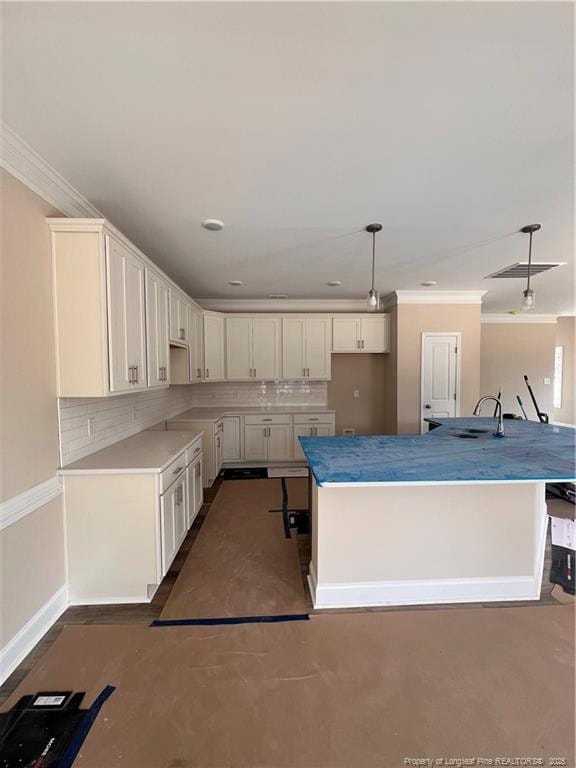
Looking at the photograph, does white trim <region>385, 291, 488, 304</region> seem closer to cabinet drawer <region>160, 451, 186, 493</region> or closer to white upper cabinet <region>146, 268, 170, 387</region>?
white upper cabinet <region>146, 268, 170, 387</region>

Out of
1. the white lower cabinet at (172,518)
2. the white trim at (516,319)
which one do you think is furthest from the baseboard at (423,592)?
the white trim at (516,319)

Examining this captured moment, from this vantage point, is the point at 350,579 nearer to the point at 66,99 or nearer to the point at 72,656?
the point at 72,656

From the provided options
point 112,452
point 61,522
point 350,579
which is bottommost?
point 350,579

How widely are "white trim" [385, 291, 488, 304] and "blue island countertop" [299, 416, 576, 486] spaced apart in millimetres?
2421

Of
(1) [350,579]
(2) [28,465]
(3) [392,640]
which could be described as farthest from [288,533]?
(2) [28,465]

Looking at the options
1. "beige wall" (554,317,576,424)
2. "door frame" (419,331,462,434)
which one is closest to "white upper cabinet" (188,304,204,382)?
"door frame" (419,331,462,434)

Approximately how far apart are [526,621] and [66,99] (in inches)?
144

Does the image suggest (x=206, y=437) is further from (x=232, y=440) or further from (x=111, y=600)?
(x=111, y=600)

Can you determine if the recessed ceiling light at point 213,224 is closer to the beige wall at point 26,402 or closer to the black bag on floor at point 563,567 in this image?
the beige wall at point 26,402

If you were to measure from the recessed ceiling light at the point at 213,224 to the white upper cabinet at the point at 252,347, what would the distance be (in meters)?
2.36

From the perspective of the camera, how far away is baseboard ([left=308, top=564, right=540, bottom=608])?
6.67ft

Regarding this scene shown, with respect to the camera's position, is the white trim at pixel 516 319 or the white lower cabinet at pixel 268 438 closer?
Result: the white lower cabinet at pixel 268 438

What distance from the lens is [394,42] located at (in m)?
1.09

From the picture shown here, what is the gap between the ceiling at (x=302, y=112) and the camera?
104cm
